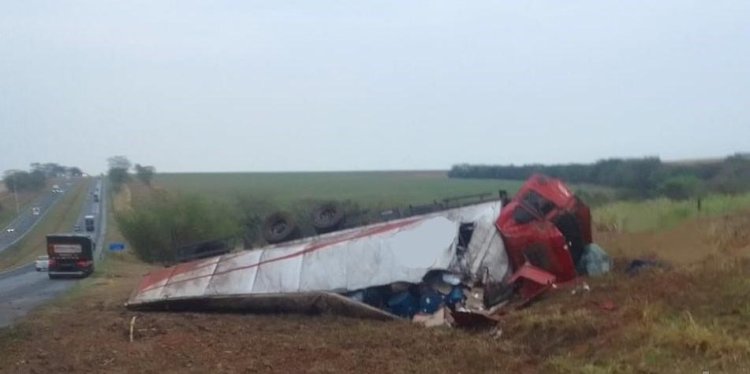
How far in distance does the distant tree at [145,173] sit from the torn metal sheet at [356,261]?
67205mm

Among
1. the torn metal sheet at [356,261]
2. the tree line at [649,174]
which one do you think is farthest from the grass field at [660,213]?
the tree line at [649,174]

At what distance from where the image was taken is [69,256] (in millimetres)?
39250

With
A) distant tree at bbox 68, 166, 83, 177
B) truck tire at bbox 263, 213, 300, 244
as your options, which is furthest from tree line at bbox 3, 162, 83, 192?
truck tire at bbox 263, 213, 300, 244

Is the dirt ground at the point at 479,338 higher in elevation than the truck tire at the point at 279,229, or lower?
lower

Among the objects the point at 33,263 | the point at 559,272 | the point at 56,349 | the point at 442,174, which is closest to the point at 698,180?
the point at 442,174

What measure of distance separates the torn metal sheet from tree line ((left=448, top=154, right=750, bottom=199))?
1684 cm

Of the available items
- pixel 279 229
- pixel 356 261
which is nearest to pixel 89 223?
pixel 279 229

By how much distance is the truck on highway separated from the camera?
128 ft

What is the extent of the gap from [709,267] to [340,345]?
17.1 ft

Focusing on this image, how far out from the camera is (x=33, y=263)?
5234 centimetres

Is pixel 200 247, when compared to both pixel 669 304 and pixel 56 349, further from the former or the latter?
pixel 669 304

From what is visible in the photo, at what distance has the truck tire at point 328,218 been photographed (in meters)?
18.4

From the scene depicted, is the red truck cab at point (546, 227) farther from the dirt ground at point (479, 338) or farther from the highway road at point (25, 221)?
the highway road at point (25, 221)

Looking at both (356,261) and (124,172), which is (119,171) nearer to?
(124,172)
